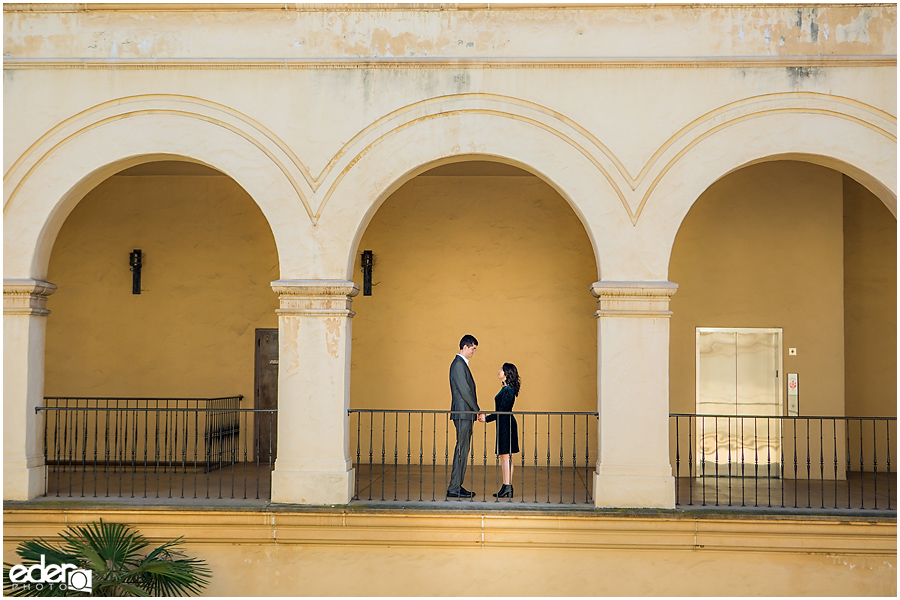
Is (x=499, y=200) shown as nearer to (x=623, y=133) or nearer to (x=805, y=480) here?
(x=623, y=133)

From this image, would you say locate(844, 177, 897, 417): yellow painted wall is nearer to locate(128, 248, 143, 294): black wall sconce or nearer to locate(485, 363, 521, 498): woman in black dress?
locate(485, 363, 521, 498): woman in black dress

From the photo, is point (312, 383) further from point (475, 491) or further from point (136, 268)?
point (136, 268)

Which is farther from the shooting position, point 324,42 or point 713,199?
point 713,199

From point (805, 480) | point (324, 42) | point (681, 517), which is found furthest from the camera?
point (805, 480)

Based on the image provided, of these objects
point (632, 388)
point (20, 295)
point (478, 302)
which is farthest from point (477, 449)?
point (20, 295)

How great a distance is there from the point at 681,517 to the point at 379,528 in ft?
9.49

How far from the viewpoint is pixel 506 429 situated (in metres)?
8.51

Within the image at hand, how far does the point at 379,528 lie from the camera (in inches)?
314

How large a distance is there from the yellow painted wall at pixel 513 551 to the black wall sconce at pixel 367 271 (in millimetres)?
3845

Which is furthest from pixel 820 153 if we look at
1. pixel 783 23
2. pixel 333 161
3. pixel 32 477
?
pixel 32 477

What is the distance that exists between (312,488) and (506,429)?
2.05 meters

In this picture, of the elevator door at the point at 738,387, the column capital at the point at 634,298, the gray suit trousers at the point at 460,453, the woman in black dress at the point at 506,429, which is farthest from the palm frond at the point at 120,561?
the elevator door at the point at 738,387

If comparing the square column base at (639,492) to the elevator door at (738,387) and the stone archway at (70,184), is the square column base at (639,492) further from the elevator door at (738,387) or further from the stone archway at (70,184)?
the stone archway at (70,184)

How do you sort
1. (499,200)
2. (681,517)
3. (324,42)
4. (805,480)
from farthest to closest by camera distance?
(499,200)
(805,480)
(324,42)
(681,517)
